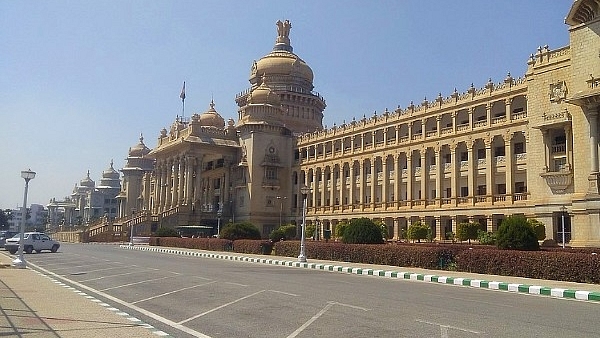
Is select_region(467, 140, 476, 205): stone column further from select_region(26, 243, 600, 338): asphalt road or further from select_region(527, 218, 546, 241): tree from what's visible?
select_region(26, 243, 600, 338): asphalt road

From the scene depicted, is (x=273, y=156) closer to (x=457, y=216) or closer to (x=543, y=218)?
(x=457, y=216)

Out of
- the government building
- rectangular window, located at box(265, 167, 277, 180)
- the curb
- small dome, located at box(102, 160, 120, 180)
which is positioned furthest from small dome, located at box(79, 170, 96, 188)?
the curb

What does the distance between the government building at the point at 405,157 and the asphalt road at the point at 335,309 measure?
1748cm

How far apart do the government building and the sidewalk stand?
24538 mm

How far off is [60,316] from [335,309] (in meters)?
5.11

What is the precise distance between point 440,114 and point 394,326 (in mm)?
39825

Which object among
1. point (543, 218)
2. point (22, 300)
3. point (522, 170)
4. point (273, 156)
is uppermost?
point (273, 156)

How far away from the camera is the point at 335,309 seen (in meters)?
11.4

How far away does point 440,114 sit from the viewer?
155 ft

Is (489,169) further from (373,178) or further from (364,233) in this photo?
(364,233)

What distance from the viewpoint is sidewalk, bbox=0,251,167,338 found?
8555mm

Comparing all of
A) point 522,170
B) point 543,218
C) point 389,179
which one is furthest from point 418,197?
point 543,218

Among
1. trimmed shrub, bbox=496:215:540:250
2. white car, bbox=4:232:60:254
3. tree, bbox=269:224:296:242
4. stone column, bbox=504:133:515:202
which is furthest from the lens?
tree, bbox=269:224:296:242

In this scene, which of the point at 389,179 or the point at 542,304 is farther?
the point at 389,179
